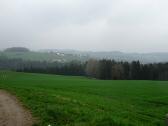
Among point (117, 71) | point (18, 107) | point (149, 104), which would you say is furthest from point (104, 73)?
point (18, 107)

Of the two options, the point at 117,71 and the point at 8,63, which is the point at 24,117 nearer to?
the point at 117,71

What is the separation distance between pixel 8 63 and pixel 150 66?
10251cm

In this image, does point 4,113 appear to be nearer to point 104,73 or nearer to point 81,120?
point 81,120

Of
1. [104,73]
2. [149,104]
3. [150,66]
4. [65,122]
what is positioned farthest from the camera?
[104,73]

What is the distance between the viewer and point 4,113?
17906 mm

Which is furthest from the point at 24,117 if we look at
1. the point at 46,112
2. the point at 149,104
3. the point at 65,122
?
the point at 149,104

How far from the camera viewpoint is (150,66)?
352 feet

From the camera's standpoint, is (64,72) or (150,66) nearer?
(150,66)

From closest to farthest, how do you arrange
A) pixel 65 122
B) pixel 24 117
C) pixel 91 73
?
pixel 65 122, pixel 24 117, pixel 91 73

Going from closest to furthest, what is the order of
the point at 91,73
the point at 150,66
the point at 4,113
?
1. the point at 4,113
2. the point at 150,66
3. the point at 91,73

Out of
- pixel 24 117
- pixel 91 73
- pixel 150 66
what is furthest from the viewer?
pixel 91 73

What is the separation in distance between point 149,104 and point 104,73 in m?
82.3

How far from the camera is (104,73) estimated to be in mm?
117438

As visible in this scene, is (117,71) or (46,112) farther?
(117,71)
